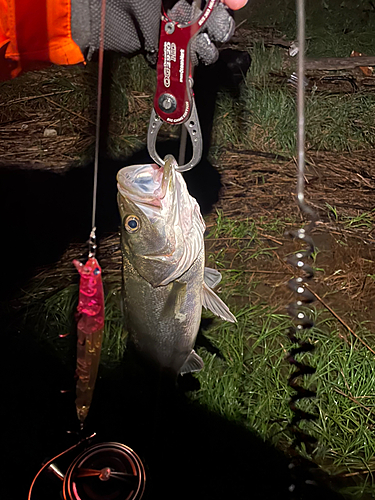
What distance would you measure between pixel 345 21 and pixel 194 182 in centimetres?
155

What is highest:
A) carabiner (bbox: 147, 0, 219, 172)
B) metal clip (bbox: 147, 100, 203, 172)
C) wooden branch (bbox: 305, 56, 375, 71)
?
wooden branch (bbox: 305, 56, 375, 71)

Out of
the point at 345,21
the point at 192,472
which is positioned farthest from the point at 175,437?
the point at 345,21

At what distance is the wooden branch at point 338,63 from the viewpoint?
1.75 m

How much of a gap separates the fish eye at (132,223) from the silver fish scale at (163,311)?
45mm

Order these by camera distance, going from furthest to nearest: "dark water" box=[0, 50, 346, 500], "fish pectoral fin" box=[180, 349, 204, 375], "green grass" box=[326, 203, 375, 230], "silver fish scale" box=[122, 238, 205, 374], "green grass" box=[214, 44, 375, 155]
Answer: "green grass" box=[214, 44, 375, 155], "green grass" box=[326, 203, 375, 230], "dark water" box=[0, 50, 346, 500], "fish pectoral fin" box=[180, 349, 204, 375], "silver fish scale" box=[122, 238, 205, 374]

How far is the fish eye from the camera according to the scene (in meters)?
0.70

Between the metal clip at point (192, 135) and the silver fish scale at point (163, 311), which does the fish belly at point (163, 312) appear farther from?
the metal clip at point (192, 135)

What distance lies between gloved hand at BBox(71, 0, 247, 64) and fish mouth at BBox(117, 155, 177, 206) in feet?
1.20

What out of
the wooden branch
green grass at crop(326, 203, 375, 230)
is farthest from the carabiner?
the wooden branch

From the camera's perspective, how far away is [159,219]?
69cm

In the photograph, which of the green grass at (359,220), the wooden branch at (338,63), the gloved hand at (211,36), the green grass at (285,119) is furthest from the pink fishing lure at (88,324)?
the wooden branch at (338,63)

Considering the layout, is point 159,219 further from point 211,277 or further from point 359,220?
point 359,220

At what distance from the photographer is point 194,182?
1.65 metres

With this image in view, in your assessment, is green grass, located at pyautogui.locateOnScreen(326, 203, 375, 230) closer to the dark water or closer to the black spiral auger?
the black spiral auger
